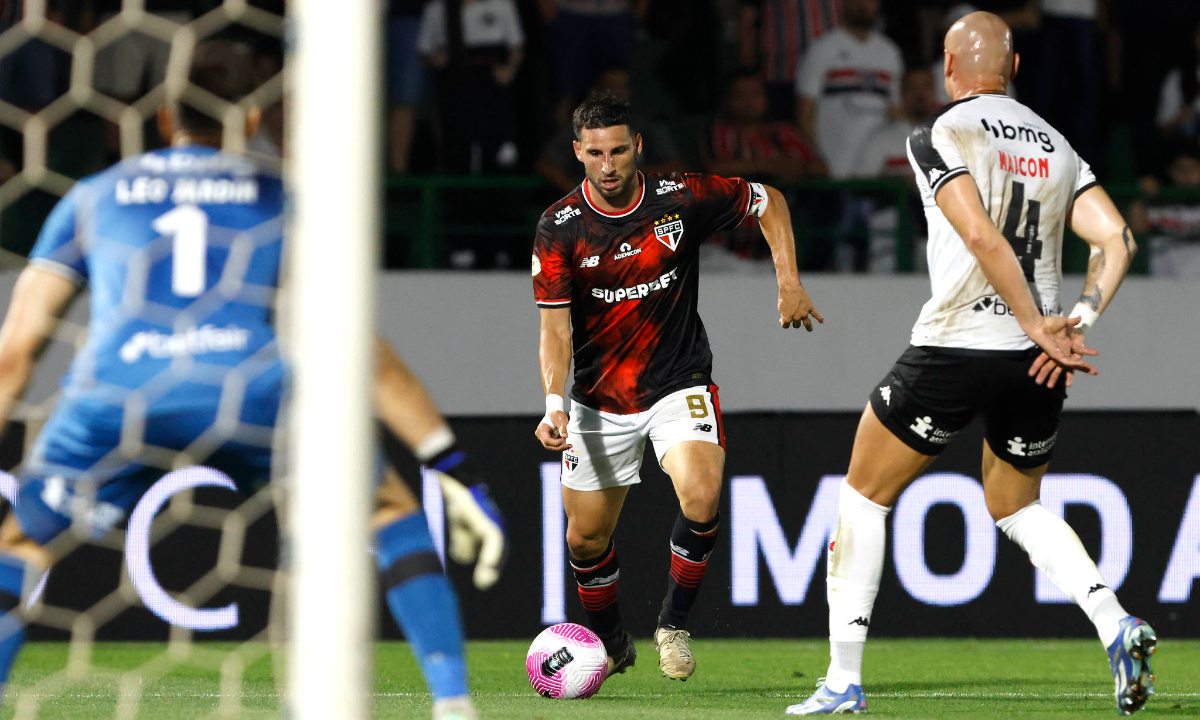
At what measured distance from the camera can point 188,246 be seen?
3.37 m

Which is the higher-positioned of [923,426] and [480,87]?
[480,87]

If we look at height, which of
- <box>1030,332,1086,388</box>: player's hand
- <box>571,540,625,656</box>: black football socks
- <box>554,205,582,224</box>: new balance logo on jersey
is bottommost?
<box>571,540,625,656</box>: black football socks

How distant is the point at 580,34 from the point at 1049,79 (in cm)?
303

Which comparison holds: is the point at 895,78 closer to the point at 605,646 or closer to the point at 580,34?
the point at 580,34

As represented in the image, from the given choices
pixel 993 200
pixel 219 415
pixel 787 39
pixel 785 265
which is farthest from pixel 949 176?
pixel 787 39

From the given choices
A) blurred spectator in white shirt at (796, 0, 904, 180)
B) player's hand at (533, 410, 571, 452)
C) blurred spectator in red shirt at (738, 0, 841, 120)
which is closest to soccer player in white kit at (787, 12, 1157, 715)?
player's hand at (533, 410, 571, 452)

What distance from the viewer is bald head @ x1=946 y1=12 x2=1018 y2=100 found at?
458 cm

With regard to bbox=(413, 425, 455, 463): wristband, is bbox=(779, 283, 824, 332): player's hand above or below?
above

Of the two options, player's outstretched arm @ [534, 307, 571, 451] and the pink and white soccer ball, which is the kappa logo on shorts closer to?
player's outstretched arm @ [534, 307, 571, 451]

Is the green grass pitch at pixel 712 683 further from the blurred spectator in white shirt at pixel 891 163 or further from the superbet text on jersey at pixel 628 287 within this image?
the blurred spectator in white shirt at pixel 891 163

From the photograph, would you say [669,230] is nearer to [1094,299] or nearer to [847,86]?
[1094,299]

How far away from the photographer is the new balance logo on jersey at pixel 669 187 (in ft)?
18.8

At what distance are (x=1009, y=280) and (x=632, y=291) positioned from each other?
1696mm

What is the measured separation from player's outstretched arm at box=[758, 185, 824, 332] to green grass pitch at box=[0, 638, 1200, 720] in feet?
4.32
